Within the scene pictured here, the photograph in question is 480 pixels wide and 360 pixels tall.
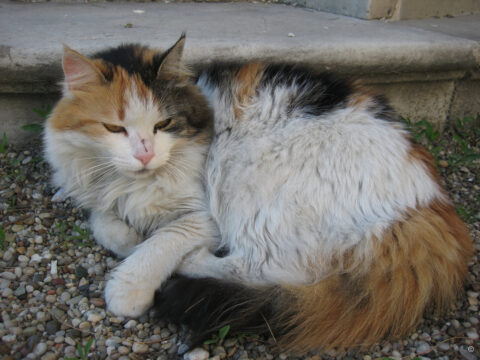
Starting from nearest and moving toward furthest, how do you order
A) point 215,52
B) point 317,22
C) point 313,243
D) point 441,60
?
1. point 313,243
2. point 215,52
3. point 441,60
4. point 317,22

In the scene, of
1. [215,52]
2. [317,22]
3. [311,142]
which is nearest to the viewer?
[311,142]

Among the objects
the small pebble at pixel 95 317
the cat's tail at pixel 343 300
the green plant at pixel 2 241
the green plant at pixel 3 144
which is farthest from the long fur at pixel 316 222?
the green plant at pixel 3 144

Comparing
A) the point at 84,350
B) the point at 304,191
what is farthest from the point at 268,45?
the point at 84,350

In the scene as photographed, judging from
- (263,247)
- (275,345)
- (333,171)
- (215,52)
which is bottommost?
(275,345)

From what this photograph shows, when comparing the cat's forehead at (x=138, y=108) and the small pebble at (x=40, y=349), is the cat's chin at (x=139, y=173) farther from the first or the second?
the small pebble at (x=40, y=349)

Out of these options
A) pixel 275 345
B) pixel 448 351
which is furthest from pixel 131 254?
pixel 448 351

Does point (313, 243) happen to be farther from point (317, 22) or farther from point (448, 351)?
point (317, 22)

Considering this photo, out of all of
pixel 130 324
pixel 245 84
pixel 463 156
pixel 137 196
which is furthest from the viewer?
pixel 463 156

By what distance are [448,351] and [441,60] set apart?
2.11 m

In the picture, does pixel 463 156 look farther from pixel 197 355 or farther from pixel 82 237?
pixel 82 237

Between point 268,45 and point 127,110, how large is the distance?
133 cm

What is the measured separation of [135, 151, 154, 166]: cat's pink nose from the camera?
72.9 inches

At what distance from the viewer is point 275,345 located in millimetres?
1687

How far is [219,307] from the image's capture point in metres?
1.62
